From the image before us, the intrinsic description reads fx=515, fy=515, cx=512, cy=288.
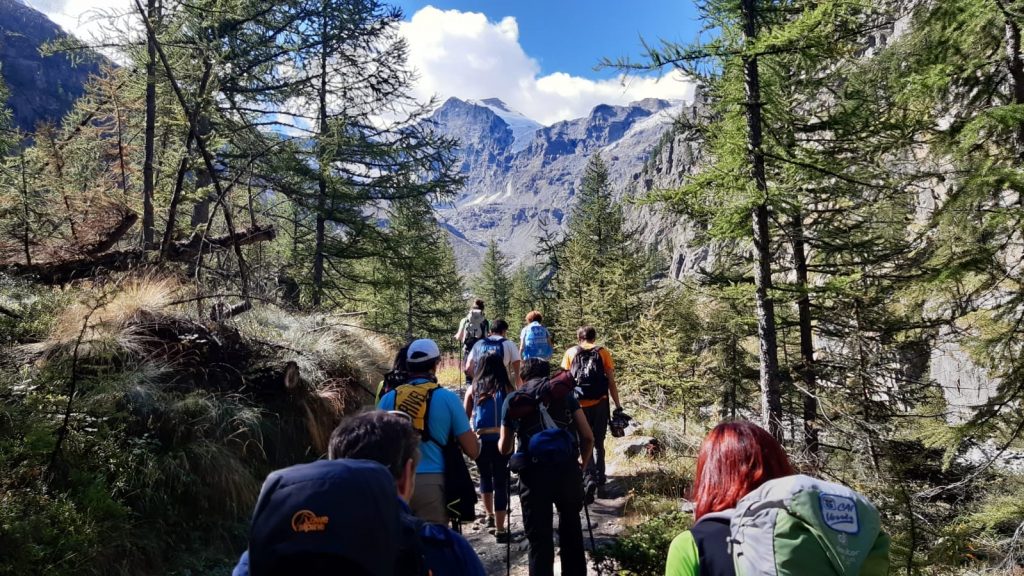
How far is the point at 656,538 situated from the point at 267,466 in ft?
14.0

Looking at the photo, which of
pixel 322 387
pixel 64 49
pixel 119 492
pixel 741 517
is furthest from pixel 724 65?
pixel 64 49

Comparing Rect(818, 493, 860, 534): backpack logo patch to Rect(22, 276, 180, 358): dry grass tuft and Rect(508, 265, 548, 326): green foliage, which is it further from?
Rect(508, 265, 548, 326): green foliage

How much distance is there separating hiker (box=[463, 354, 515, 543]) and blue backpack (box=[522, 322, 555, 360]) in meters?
1.98

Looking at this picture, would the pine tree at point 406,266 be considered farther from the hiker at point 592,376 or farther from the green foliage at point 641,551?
the green foliage at point 641,551

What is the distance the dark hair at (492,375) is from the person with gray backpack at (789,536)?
11.5ft

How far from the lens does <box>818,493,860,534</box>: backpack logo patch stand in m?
1.52

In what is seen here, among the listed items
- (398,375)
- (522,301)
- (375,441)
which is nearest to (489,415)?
(398,375)

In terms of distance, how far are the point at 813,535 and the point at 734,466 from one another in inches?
18.9

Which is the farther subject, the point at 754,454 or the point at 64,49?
the point at 64,49

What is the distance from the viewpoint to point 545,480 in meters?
4.15

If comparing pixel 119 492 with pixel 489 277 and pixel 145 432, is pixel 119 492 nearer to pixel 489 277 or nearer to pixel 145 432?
pixel 145 432

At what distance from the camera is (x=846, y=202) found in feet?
31.4

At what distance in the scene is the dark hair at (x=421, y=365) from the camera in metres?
3.81

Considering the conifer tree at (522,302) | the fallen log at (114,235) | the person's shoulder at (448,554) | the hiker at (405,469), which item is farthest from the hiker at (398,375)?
the conifer tree at (522,302)
